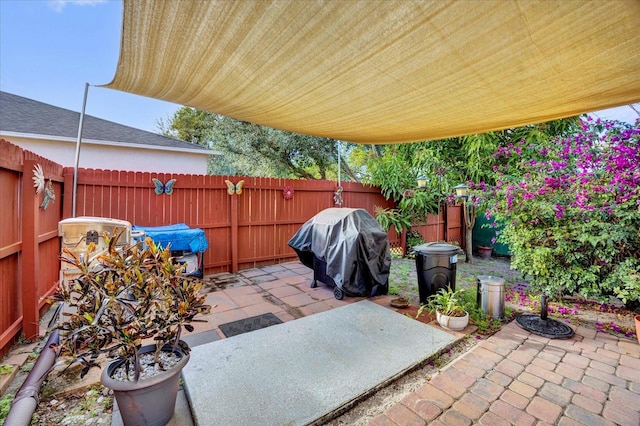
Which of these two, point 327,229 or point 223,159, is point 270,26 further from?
point 223,159

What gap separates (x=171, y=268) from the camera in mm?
1770

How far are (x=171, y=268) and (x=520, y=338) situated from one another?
11.1 ft

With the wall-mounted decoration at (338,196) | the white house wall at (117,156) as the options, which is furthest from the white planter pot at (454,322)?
the white house wall at (117,156)

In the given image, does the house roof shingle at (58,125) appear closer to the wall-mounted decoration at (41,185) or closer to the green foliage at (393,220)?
the wall-mounted decoration at (41,185)

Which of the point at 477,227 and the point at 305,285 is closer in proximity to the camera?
the point at 305,285

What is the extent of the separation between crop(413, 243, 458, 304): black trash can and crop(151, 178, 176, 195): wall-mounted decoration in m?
4.25

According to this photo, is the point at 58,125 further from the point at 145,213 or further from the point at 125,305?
the point at 125,305

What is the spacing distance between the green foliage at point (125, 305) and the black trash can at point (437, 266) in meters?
2.86

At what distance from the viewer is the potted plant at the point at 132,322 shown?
5.04 ft

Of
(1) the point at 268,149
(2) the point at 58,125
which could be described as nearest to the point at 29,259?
(2) the point at 58,125

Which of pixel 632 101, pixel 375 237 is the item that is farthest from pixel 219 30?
pixel 375 237

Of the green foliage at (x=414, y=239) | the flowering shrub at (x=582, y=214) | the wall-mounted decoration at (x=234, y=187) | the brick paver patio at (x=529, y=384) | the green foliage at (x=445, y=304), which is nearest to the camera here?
the brick paver patio at (x=529, y=384)

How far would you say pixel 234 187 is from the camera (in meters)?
5.61

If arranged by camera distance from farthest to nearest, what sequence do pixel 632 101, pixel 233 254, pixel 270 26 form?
1. pixel 233 254
2. pixel 632 101
3. pixel 270 26
